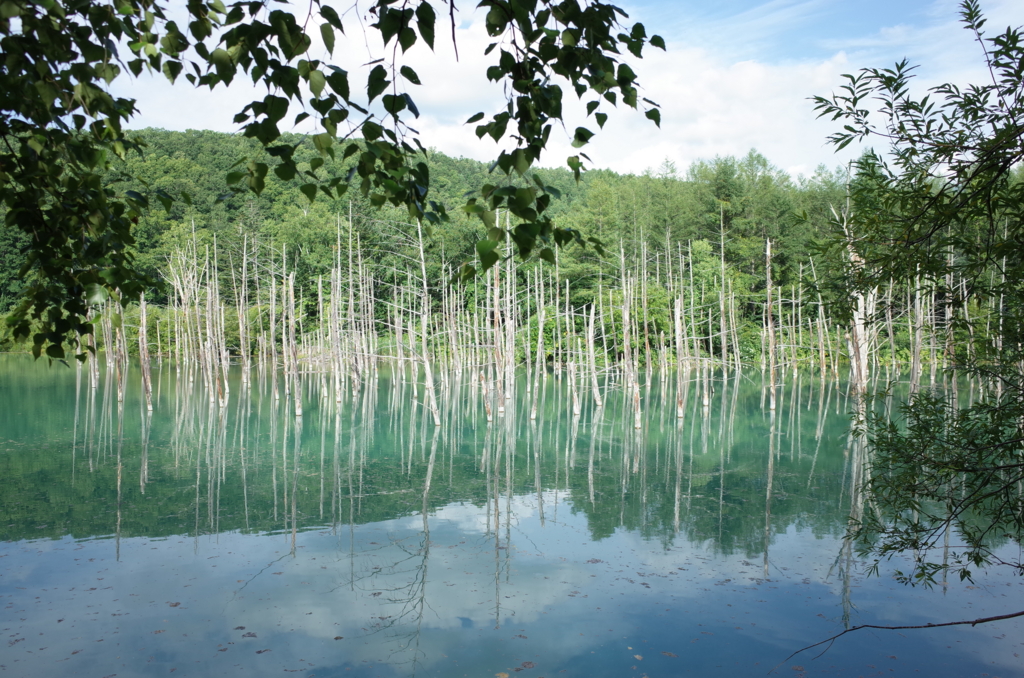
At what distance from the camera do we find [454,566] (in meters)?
7.71

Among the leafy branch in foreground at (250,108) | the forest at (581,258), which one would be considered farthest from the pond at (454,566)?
the forest at (581,258)

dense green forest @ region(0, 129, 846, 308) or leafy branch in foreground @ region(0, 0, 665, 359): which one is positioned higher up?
dense green forest @ region(0, 129, 846, 308)

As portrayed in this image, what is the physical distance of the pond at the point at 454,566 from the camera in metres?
5.58

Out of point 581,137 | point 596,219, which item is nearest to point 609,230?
point 596,219

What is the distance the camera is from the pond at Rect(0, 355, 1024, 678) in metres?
5.58

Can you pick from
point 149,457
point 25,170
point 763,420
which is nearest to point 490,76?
point 25,170

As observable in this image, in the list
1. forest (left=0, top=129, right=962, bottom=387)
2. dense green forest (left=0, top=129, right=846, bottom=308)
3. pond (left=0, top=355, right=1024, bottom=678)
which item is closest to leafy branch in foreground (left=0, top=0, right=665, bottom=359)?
pond (left=0, top=355, right=1024, bottom=678)

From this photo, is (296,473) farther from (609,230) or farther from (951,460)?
(609,230)

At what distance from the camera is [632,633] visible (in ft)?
19.8

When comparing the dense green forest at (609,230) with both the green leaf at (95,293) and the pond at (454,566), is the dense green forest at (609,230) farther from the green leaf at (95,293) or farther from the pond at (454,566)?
the green leaf at (95,293)

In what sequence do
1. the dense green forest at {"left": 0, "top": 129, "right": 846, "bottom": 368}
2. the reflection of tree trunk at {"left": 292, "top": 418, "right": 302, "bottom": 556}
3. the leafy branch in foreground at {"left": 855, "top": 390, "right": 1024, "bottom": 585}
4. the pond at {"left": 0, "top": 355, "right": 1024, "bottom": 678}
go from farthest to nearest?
the dense green forest at {"left": 0, "top": 129, "right": 846, "bottom": 368} → the reflection of tree trunk at {"left": 292, "top": 418, "right": 302, "bottom": 556} → the pond at {"left": 0, "top": 355, "right": 1024, "bottom": 678} → the leafy branch in foreground at {"left": 855, "top": 390, "right": 1024, "bottom": 585}

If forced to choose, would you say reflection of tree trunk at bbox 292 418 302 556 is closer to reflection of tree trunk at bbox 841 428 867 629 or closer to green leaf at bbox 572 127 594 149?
reflection of tree trunk at bbox 841 428 867 629

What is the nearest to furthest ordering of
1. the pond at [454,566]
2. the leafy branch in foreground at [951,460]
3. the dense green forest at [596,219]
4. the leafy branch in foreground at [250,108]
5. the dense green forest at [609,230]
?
the leafy branch in foreground at [250,108] < the leafy branch in foreground at [951,460] < the pond at [454,566] < the dense green forest at [609,230] < the dense green forest at [596,219]

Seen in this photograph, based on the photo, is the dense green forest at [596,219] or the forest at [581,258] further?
the dense green forest at [596,219]
